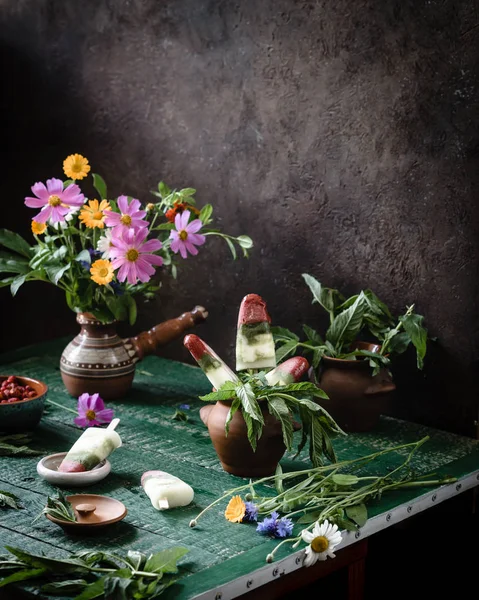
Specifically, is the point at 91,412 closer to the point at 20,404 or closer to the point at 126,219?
the point at 20,404

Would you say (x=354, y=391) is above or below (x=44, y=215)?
below

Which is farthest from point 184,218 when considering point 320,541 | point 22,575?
point 22,575

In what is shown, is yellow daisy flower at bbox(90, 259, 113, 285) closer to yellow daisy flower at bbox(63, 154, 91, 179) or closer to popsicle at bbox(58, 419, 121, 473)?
yellow daisy flower at bbox(63, 154, 91, 179)

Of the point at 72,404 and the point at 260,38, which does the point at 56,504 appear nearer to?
the point at 72,404

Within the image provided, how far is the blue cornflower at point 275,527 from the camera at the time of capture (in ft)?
5.34

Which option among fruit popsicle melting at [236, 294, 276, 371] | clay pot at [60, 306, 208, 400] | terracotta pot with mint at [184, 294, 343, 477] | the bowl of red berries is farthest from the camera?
clay pot at [60, 306, 208, 400]

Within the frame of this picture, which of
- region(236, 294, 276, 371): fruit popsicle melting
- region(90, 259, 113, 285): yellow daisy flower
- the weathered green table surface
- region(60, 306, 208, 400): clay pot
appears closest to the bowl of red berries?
the weathered green table surface

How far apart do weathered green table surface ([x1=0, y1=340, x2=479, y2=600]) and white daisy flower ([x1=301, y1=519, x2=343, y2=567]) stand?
0.08ft

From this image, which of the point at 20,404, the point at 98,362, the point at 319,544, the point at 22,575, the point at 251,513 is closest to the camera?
the point at 22,575

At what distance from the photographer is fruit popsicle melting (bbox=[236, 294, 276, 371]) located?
6.27 ft

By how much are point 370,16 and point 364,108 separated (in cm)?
21

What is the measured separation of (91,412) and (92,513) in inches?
19.8

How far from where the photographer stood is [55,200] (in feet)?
7.15

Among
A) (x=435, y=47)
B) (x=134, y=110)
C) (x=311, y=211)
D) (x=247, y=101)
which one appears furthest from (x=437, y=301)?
(x=134, y=110)
